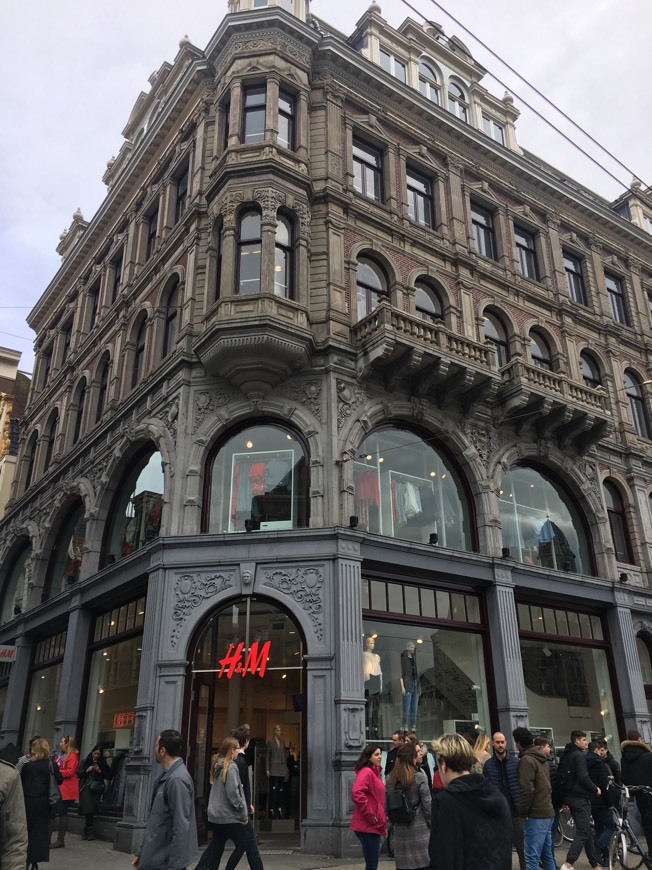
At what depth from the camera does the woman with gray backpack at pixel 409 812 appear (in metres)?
7.09

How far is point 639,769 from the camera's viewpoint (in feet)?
32.9

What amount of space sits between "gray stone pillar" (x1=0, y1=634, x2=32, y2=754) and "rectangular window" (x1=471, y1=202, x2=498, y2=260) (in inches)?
825

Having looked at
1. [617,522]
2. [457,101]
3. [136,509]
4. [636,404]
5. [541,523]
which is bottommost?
[541,523]

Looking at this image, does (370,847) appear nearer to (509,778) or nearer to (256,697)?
(509,778)

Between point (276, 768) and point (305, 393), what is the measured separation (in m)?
8.68

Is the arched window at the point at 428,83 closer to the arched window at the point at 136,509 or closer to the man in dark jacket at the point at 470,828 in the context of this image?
the arched window at the point at 136,509

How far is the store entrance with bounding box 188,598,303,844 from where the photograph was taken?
15297 millimetres

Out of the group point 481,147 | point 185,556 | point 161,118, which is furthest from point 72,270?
point 185,556

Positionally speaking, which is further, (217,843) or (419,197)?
(419,197)

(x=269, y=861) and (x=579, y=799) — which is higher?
(x=579, y=799)

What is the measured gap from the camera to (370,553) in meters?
16.5

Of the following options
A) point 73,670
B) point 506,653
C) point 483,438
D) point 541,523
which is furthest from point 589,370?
point 73,670

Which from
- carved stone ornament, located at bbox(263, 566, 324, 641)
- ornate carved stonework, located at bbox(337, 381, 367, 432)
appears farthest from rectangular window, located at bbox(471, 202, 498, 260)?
carved stone ornament, located at bbox(263, 566, 324, 641)

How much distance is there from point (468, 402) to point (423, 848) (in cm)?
1417
